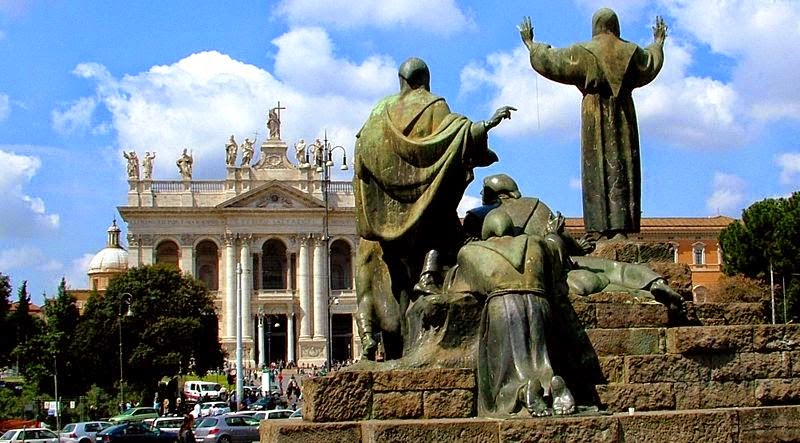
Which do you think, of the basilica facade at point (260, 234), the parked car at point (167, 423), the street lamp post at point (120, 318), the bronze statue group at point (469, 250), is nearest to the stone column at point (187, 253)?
the basilica facade at point (260, 234)

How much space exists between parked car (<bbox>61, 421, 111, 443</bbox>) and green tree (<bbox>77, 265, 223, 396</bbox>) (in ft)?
74.8

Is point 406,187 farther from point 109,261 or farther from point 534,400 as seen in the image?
point 109,261

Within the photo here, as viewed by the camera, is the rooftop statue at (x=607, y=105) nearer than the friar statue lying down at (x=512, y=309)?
No

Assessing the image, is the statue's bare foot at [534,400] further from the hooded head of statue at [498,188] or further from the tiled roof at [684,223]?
the tiled roof at [684,223]

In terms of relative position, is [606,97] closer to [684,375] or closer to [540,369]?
[684,375]

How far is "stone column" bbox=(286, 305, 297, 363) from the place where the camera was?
298 ft

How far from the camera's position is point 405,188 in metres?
7.86

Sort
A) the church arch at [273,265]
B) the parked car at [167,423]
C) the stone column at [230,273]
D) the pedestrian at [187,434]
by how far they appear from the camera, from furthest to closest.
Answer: the church arch at [273,265] → the stone column at [230,273] → the parked car at [167,423] → the pedestrian at [187,434]

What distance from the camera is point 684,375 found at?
25.1 feet

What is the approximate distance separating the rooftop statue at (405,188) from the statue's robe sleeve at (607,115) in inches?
77.4

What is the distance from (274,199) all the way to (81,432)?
2406 inches

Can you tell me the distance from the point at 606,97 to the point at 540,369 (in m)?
3.72

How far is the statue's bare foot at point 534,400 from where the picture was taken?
21.6 ft

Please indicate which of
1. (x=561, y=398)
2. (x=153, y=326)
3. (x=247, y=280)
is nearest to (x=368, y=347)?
(x=561, y=398)
